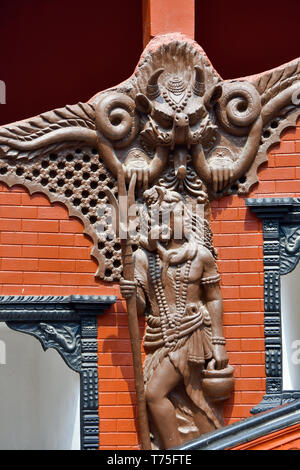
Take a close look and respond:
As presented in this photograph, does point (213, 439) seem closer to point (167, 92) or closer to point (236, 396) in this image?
point (236, 396)

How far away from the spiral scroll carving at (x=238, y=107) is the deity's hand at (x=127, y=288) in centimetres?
156

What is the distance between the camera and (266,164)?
11156 mm

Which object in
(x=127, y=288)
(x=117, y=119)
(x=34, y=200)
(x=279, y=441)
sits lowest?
(x=279, y=441)

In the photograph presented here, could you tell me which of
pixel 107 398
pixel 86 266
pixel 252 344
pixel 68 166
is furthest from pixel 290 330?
pixel 68 166

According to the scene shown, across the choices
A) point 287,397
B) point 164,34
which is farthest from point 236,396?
point 164,34

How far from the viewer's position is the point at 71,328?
10.8m

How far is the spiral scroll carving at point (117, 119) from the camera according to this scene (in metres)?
11.0

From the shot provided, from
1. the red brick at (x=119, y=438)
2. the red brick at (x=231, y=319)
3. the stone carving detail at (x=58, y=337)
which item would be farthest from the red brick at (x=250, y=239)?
the red brick at (x=119, y=438)

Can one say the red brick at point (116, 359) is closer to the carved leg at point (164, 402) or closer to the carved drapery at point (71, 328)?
the carved drapery at point (71, 328)

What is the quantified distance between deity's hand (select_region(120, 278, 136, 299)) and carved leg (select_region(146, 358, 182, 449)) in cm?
57

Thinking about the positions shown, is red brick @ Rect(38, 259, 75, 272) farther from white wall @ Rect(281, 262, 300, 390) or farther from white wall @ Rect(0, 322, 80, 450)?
white wall @ Rect(281, 262, 300, 390)

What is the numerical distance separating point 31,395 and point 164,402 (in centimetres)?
161

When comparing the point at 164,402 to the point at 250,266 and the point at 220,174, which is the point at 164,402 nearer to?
the point at 250,266

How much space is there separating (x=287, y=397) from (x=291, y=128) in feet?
7.09
